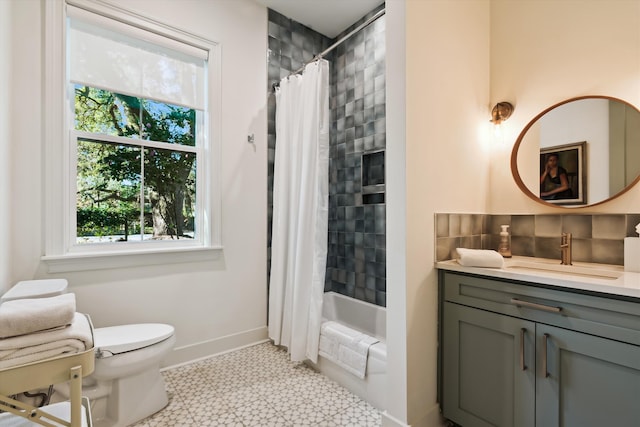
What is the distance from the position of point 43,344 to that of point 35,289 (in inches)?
29.6

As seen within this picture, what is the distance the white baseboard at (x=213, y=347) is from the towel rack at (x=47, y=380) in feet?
4.38

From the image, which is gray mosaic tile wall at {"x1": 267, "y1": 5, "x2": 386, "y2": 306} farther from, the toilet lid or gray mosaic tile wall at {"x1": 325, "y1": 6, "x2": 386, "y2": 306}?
the toilet lid

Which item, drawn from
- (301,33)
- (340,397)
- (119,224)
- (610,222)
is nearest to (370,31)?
(301,33)

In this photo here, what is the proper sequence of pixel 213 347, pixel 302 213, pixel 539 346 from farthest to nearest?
pixel 213 347
pixel 302 213
pixel 539 346

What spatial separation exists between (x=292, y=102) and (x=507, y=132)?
5.03 feet

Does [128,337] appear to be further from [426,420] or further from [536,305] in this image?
[536,305]

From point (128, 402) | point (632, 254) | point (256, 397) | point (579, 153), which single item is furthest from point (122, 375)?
point (579, 153)

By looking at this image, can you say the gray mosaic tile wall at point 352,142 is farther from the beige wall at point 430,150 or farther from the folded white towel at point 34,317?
the folded white towel at point 34,317

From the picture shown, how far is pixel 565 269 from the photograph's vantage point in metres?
1.53

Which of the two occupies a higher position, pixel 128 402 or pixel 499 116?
pixel 499 116

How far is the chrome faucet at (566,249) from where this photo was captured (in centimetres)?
162

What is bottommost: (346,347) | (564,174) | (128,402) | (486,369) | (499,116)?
(128,402)

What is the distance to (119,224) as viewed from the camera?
6.91ft

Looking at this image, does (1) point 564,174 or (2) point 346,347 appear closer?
(1) point 564,174
